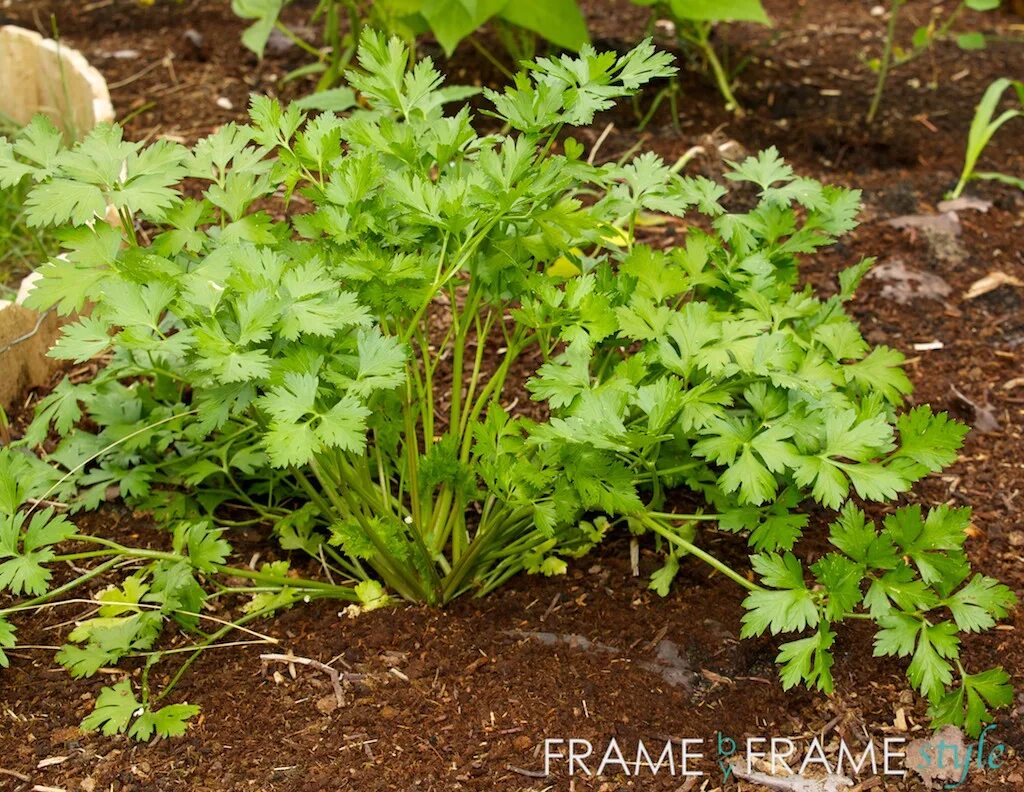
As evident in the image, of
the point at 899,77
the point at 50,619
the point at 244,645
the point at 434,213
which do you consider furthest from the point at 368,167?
the point at 899,77

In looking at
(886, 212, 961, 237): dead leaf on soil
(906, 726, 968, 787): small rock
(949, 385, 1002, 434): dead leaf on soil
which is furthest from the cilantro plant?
(886, 212, 961, 237): dead leaf on soil

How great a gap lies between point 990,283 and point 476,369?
1523 mm

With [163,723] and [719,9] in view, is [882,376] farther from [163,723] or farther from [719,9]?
[719,9]

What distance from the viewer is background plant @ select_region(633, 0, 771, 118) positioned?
10.7ft

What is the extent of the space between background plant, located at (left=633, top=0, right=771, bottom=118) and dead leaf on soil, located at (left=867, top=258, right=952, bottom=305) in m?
0.75

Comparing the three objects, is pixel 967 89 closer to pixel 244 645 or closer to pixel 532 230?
pixel 532 230

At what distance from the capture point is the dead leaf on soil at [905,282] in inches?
118

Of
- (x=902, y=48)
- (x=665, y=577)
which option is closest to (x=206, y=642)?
(x=665, y=577)

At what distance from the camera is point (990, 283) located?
3.03 m

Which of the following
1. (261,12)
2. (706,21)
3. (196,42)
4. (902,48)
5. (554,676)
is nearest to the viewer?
(554,676)

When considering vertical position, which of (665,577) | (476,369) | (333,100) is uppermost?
(333,100)

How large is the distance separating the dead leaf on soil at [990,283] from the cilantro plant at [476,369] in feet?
3.05

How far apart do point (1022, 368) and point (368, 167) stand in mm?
1704

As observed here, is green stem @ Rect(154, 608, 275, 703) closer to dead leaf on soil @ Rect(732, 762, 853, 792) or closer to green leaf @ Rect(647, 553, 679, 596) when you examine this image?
green leaf @ Rect(647, 553, 679, 596)
